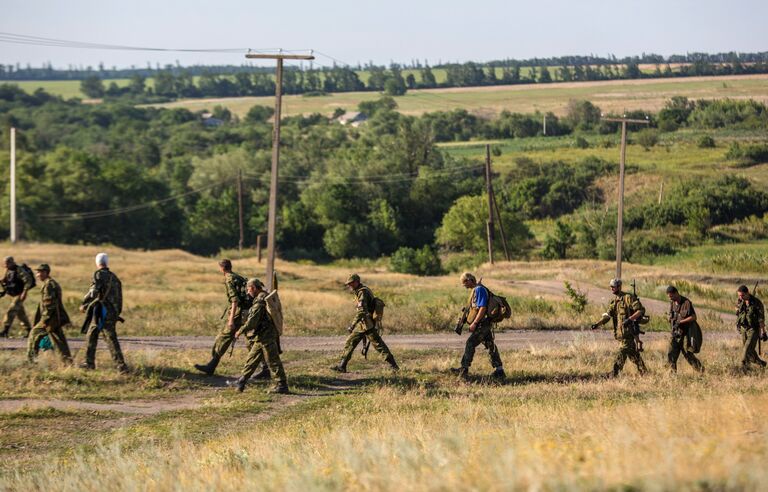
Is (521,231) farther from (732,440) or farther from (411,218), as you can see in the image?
(732,440)

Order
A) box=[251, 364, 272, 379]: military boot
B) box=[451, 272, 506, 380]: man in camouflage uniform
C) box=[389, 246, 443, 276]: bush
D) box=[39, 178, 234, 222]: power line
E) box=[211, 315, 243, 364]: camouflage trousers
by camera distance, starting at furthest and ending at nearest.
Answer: box=[39, 178, 234, 222]: power line < box=[389, 246, 443, 276]: bush < box=[251, 364, 272, 379]: military boot < box=[211, 315, 243, 364]: camouflage trousers < box=[451, 272, 506, 380]: man in camouflage uniform

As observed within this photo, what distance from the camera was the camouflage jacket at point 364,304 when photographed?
1798 centimetres

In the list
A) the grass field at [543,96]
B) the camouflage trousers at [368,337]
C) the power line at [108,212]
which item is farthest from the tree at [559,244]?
the camouflage trousers at [368,337]

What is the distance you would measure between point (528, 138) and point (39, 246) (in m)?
66.9

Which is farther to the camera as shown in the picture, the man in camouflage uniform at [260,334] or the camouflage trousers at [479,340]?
the camouflage trousers at [479,340]

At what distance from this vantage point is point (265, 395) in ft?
53.5

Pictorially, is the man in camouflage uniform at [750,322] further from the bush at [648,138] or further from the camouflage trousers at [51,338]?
the bush at [648,138]

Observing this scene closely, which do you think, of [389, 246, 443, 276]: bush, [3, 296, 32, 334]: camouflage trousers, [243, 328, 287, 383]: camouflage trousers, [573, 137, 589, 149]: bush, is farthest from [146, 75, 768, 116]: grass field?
[243, 328, 287, 383]: camouflage trousers

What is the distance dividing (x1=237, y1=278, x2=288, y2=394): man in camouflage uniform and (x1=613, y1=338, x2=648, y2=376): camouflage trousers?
18.6 feet

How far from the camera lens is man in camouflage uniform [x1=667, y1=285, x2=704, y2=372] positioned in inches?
699

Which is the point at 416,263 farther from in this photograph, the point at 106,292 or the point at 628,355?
the point at 106,292

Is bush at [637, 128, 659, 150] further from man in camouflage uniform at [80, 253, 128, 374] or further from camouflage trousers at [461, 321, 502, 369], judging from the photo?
man in camouflage uniform at [80, 253, 128, 374]

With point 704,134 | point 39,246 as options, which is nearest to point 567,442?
point 39,246

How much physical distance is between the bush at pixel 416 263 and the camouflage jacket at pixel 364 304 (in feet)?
142
